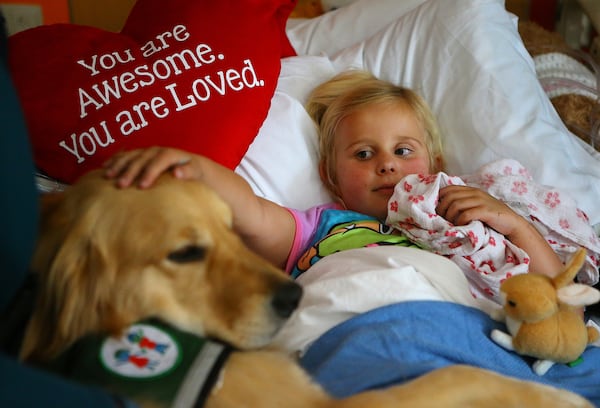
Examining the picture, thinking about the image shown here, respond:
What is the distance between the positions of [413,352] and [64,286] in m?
0.52

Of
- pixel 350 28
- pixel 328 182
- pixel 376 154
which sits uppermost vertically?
pixel 350 28

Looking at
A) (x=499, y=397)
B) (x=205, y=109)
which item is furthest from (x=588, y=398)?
(x=205, y=109)

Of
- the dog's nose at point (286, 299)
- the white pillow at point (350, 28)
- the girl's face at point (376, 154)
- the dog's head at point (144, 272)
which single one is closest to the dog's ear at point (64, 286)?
the dog's head at point (144, 272)

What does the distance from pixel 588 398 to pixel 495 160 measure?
2.21 feet

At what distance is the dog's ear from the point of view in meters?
0.75

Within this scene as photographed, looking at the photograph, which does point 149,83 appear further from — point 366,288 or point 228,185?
point 366,288

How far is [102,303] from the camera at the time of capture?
0.79 metres

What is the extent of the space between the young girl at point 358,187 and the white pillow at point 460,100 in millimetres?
64

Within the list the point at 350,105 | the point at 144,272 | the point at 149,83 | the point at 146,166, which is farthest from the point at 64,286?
the point at 350,105

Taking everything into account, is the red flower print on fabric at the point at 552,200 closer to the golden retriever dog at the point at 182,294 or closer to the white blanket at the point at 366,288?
the white blanket at the point at 366,288

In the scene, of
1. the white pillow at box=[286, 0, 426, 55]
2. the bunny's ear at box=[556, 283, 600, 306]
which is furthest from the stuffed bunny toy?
the white pillow at box=[286, 0, 426, 55]

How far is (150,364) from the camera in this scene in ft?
2.32

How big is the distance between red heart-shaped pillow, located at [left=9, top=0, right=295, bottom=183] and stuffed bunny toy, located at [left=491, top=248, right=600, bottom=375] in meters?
0.69

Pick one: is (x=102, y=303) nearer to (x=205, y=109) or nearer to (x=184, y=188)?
(x=184, y=188)
